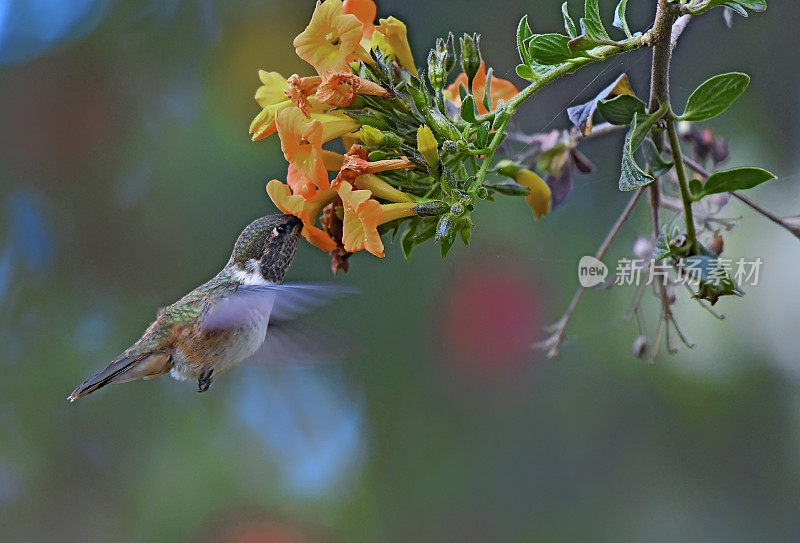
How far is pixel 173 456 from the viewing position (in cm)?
217

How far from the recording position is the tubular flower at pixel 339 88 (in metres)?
0.61

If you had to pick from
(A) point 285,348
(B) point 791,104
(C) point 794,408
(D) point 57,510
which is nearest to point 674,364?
(C) point 794,408

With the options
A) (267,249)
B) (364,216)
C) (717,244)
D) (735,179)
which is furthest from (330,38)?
(717,244)

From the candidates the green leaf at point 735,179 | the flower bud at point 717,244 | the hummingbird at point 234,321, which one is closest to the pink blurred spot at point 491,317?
the flower bud at point 717,244

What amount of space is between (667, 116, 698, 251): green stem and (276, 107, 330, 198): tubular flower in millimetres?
305

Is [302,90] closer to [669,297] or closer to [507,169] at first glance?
[507,169]

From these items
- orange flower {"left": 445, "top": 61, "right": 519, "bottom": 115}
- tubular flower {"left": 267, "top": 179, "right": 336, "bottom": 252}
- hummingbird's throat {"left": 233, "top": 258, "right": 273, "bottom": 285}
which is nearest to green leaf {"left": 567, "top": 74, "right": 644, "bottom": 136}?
orange flower {"left": 445, "top": 61, "right": 519, "bottom": 115}

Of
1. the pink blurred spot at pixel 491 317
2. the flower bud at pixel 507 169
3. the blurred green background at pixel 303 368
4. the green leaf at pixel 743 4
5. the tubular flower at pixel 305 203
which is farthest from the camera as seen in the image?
the pink blurred spot at pixel 491 317

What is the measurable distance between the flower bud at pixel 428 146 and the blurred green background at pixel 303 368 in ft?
3.23

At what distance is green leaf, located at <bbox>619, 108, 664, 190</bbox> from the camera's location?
59 cm

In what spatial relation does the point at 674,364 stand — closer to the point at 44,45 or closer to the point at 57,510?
the point at 57,510

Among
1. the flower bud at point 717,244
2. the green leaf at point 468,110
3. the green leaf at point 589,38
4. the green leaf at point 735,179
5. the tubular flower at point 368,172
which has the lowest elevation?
the flower bud at point 717,244

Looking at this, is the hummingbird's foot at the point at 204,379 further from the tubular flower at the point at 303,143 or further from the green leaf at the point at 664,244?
the green leaf at the point at 664,244

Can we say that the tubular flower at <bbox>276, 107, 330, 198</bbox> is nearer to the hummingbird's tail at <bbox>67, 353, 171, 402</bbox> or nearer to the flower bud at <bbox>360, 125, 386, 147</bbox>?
the flower bud at <bbox>360, 125, 386, 147</bbox>
